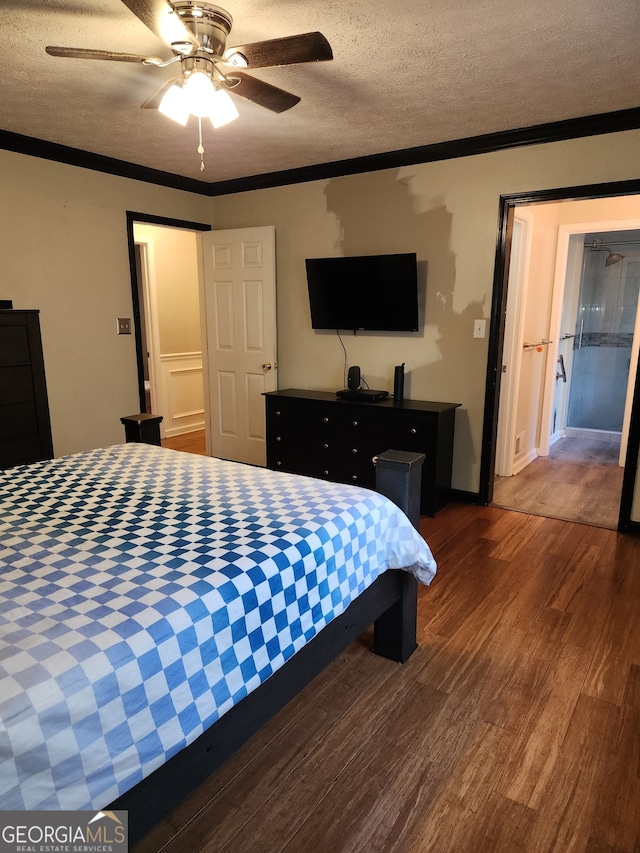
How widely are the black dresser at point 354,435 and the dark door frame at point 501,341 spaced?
0.25 metres

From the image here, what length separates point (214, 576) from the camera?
129 centimetres

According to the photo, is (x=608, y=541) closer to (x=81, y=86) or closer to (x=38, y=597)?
(x=38, y=597)

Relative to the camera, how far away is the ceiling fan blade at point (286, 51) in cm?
169

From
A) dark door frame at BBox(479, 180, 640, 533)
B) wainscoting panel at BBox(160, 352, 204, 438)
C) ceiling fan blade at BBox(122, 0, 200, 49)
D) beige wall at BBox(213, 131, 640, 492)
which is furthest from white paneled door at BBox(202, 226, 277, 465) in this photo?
ceiling fan blade at BBox(122, 0, 200, 49)

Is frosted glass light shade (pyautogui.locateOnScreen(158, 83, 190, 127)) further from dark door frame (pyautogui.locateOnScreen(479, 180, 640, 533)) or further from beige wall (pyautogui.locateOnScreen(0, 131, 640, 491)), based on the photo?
dark door frame (pyautogui.locateOnScreen(479, 180, 640, 533))

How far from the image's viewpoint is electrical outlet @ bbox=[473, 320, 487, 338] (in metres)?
3.59

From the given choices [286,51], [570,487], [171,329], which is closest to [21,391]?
[286,51]

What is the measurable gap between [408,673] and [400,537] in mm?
609

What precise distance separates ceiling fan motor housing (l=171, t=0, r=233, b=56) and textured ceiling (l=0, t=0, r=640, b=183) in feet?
0.23

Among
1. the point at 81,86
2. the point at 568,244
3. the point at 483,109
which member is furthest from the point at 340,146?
the point at 568,244

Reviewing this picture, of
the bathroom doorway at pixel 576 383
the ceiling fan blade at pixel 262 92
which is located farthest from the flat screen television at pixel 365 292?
the ceiling fan blade at pixel 262 92

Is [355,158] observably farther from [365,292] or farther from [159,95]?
[159,95]

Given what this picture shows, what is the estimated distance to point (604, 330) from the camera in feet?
18.9

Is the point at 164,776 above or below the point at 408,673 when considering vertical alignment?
above
